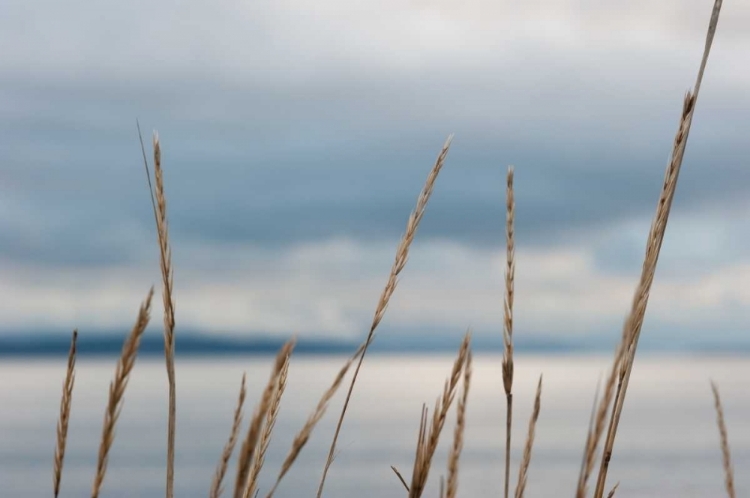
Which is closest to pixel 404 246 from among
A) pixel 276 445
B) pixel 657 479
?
pixel 657 479

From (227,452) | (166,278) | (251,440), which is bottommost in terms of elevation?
(251,440)

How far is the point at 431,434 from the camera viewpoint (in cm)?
128

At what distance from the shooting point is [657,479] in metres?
33.9

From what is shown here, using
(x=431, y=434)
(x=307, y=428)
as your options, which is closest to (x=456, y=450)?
(x=431, y=434)

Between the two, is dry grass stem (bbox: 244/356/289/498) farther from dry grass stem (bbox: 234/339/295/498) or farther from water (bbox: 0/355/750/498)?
water (bbox: 0/355/750/498)

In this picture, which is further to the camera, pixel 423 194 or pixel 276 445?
pixel 276 445

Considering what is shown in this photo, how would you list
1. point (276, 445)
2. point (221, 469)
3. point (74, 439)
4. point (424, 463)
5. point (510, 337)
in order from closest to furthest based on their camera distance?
point (424, 463)
point (221, 469)
point (510, 337)
point (276, 445)
point (74, 439)

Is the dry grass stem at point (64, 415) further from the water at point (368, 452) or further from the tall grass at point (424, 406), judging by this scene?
the water at point (368, 452)

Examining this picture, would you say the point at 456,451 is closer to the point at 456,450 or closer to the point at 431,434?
the point at 456,450

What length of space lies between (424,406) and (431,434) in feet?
0.48

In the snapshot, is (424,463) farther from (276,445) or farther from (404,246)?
(276,445)

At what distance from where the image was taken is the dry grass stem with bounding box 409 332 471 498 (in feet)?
4.15

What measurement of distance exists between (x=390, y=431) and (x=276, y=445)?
14.0 metres

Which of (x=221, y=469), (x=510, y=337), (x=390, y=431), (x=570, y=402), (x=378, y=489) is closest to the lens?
(x=221, y=469)
